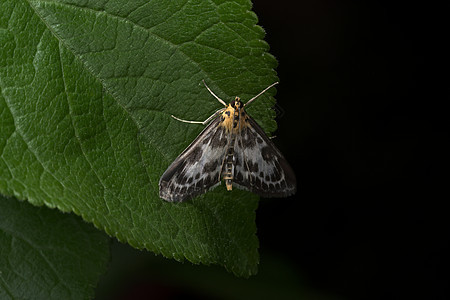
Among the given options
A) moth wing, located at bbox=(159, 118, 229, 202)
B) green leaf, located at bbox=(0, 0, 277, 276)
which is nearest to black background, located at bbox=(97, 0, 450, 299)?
moth wing, located at bbox=(159, 118, 229, 202)

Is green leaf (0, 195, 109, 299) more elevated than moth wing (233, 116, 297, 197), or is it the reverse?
green leaf (0, 195, 109, 299)

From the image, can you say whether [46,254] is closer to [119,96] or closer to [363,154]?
[119,96]

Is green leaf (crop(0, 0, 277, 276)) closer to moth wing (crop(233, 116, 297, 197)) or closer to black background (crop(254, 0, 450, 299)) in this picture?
moth wing (crop(233, 116, 297, 197))

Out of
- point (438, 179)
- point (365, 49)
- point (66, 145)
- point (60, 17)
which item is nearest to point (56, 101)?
point (66, 145)

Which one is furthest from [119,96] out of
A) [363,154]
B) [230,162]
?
[363,154]

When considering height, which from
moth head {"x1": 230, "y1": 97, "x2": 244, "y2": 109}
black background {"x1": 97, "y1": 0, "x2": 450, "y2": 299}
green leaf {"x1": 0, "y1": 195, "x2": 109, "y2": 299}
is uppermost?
moth head {"x1": 230, "y1": 97, "x2": 244, "y2": 109}

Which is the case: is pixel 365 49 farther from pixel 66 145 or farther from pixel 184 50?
pixel 66 145

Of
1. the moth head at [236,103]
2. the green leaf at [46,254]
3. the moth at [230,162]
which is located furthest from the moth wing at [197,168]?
the green leaf at [46,254]
